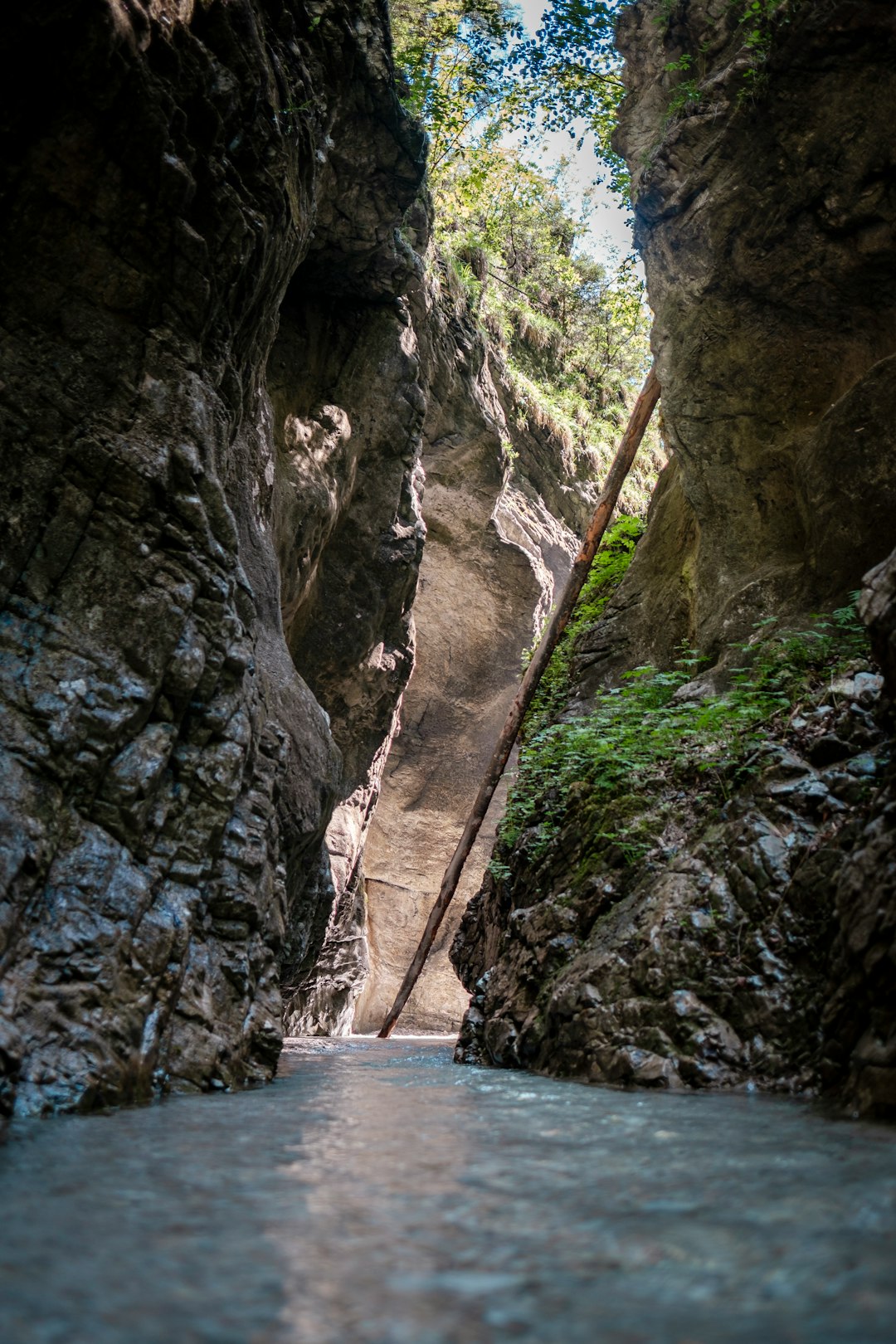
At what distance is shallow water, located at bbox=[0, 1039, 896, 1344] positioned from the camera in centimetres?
133

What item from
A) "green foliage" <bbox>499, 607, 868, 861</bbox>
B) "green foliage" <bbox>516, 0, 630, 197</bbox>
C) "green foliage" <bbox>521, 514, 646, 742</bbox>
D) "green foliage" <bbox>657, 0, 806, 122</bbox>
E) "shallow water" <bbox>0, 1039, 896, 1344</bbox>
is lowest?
"shallow water" <bbox>0, 1039, 896, 1344</bbox>

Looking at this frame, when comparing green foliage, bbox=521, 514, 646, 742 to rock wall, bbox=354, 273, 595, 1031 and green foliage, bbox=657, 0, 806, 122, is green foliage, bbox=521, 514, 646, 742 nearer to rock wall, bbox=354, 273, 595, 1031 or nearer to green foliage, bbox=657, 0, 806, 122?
green foliage, bbox=657, 0, 806, 122

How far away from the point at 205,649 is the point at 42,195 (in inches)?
118

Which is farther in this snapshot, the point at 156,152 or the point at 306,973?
the point at 306,973

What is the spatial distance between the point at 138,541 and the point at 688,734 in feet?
13.8

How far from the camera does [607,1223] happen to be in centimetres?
181

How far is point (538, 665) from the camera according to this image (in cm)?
1195

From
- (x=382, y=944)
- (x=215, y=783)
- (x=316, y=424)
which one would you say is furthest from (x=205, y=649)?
(x=382, y=944)

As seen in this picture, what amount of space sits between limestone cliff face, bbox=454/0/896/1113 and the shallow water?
3.76ft

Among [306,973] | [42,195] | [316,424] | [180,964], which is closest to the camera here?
[180,964]

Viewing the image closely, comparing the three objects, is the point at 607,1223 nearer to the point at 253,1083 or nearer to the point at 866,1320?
the point at 866,1320

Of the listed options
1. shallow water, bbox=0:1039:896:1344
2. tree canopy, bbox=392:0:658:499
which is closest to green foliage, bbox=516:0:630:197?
tree canopy, bbox=392:0:658:499

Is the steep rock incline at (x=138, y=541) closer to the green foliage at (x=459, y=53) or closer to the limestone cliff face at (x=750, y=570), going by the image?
the limestone cliff face at (x=750, y=570)

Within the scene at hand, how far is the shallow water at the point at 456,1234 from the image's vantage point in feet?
4.38
